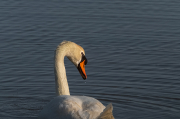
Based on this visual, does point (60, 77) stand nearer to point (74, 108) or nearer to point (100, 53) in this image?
point (74, 108)

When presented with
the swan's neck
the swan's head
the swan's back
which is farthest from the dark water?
the swan's back

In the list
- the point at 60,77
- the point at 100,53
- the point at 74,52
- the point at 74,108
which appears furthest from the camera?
the point at 100,53

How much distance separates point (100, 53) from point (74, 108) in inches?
248

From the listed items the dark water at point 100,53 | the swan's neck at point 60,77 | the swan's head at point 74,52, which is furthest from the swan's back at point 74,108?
the dark water at point 100,53

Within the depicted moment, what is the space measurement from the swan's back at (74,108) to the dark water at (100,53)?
6.34 ft

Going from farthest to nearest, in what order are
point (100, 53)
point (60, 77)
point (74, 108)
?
point (100, 53) < point (60, 77) < point (74, 108)

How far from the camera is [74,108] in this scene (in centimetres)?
728

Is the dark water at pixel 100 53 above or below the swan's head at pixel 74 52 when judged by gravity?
below

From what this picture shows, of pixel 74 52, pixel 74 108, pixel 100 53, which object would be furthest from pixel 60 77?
pixel 100 53

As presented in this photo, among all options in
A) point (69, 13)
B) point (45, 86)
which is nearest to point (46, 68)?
point (45, 86)

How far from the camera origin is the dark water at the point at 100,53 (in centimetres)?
1048

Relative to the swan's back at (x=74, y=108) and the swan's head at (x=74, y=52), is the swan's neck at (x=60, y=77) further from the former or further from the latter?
the swan's back at (x=74, y=108)

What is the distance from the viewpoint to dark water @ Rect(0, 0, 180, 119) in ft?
34.4

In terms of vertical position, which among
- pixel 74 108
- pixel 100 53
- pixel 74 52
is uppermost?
pixel 74 52
